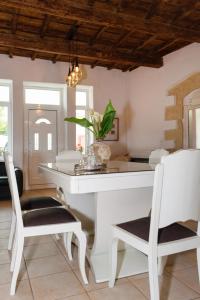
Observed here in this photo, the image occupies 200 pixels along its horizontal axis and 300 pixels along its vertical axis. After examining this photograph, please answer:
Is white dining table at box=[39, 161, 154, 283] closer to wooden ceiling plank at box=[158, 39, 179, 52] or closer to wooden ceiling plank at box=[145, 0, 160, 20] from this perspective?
wooden ceiling plank at box=[145, 0, 160, 20]

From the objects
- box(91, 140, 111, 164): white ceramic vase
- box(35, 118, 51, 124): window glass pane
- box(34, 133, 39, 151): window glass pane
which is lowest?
box(91, 140, 111, 164): white ceramic vase

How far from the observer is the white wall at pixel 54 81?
18.4 feet

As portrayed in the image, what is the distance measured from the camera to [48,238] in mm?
2699

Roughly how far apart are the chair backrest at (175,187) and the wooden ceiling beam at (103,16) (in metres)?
2.92

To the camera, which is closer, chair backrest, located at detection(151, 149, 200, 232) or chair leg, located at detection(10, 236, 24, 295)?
chair backrest, located at detection(151, 149, 200, 232)

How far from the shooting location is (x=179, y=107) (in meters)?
5.10

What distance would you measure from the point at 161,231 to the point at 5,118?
5.13 m

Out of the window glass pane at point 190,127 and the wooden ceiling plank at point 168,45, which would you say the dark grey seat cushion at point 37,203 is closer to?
the window glass pane at point 190,127

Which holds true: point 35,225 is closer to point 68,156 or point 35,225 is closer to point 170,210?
point 170,210

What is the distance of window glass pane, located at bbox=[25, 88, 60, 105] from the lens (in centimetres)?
600

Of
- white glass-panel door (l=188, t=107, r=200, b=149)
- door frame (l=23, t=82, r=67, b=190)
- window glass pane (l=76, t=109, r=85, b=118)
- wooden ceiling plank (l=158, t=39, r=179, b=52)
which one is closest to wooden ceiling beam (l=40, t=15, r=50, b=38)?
door frame (l=23, t=82, r=67, b=190)

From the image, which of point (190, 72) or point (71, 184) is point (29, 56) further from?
point (71, 184)

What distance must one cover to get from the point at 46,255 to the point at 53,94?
4.65 m

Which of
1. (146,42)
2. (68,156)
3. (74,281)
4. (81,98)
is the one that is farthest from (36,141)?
(74,281)
